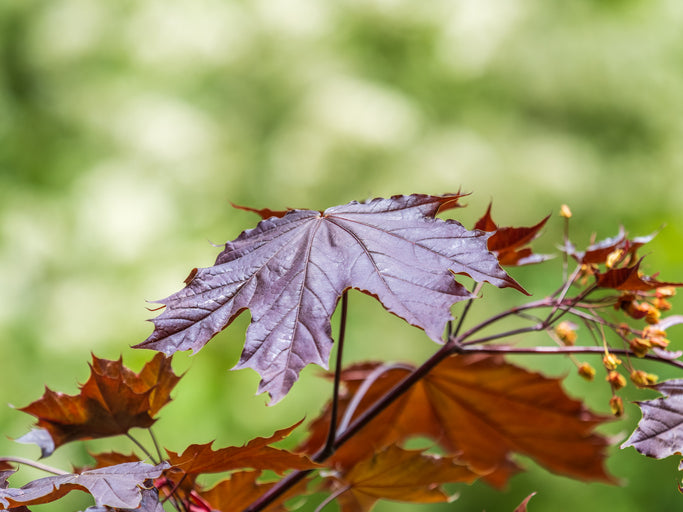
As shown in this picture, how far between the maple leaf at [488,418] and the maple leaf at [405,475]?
0.12m

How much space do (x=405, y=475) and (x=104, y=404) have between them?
10.0 inches

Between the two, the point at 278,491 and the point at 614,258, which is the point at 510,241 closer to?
the point at 614,258

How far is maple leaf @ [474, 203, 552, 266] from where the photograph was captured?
578 millimetres

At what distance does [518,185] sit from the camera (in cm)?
260

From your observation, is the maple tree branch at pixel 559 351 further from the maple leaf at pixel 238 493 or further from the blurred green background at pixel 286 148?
the blurred green background at pixel 286 148

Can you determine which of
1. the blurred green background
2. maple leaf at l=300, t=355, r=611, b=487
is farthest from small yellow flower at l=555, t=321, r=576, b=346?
the blurred green background

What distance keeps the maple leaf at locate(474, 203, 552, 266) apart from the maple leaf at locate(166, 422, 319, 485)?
0.24 metres

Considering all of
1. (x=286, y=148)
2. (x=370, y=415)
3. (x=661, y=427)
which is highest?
(x=286, y=148)

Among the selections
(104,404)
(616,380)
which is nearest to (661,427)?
(616,380)

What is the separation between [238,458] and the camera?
Result: 483 millimetres

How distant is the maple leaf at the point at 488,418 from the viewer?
0.72m

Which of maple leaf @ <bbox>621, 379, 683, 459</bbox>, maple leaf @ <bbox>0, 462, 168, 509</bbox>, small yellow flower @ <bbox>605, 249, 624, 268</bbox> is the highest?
small yellow flower @ <bbox>605, 249, 624, 268</bbox>

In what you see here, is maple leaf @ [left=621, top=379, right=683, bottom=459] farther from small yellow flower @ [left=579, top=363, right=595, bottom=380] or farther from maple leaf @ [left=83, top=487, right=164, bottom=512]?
maple leaf @ [left=83, top=487, right=164, bottom=512]

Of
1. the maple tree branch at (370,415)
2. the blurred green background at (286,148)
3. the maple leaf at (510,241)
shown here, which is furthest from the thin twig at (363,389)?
the blurred green background at (286,148)
